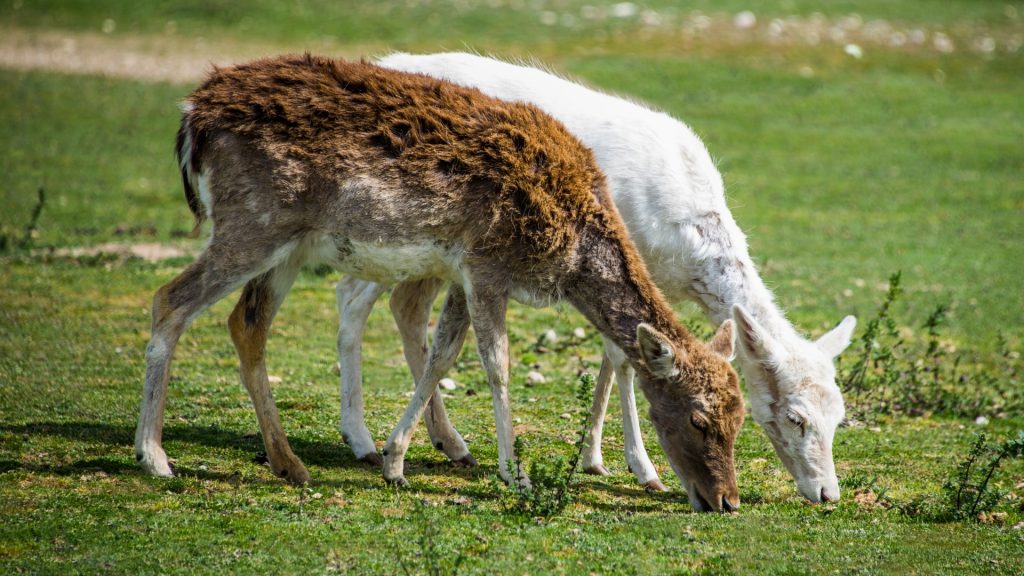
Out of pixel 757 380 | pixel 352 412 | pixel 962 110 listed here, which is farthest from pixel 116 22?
pixel 757 380

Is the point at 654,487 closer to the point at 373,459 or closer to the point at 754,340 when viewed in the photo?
the point at 754,340

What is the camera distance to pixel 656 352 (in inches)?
297

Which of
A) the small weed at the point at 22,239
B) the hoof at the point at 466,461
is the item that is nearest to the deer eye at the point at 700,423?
the hoof at the point at 466,461

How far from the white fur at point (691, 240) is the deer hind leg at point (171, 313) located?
2955 millimetres

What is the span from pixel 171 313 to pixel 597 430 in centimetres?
346

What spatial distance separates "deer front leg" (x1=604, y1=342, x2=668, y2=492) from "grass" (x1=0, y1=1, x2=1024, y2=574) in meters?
0.16

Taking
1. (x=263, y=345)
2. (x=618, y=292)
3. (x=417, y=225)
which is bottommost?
(x=263, y=345)

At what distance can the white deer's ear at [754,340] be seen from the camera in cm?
805

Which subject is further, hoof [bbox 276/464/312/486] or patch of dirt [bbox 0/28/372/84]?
patch of dirt [bbox 0/28/372/84]

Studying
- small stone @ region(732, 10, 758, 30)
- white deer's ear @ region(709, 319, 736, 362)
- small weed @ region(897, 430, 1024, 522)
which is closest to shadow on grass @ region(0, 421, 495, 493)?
white deer's ear @ region(709, 319, 736, 362)

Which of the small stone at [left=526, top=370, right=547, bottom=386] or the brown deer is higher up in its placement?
the brown deer

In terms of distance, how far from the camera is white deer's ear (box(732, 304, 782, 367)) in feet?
26.4

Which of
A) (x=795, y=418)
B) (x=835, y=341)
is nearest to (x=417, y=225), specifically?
(x=795, y=418)

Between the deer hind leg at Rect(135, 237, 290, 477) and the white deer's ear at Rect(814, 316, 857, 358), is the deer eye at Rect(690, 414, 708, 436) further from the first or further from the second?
the deer hind leg at Rect(135, 237, 290, 477)
